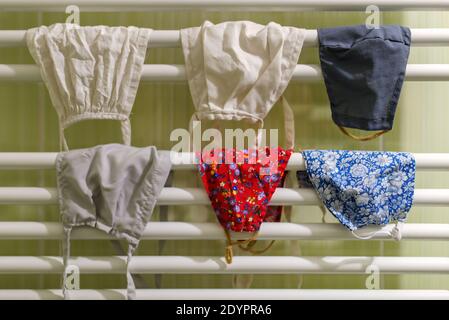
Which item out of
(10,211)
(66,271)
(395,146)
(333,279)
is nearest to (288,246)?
(333,279)

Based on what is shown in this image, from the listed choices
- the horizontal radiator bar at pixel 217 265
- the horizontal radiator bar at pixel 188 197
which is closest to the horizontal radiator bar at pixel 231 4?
the horizontal radiator bar at pixel 188 197

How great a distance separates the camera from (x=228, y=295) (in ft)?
2.43

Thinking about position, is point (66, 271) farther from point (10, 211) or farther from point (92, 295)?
point (10, 211)

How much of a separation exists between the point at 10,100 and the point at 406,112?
0.69 meters

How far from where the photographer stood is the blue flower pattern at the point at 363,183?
0.71 metres

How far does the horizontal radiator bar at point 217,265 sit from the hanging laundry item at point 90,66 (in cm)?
22

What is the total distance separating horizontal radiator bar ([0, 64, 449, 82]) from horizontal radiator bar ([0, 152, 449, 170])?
0.12 m

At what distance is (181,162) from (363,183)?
27 cm

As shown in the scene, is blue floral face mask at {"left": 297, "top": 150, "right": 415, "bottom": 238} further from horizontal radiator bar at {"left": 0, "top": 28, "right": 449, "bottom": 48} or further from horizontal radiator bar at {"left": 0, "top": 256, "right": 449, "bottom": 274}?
horizontal radiator bar at {"left": 0, "top": 28, "right": 449, "bottom": 48}

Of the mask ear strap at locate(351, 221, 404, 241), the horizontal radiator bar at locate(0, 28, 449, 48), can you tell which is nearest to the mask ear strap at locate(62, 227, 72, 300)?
the horizontal radiator bar at locate(0, 28, 449, 48)

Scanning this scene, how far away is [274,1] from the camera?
725 millimetres

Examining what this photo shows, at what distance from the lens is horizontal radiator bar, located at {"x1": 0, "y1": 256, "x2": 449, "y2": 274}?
28.8 inches

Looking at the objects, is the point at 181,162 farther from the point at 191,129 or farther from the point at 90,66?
the point at 90,66
